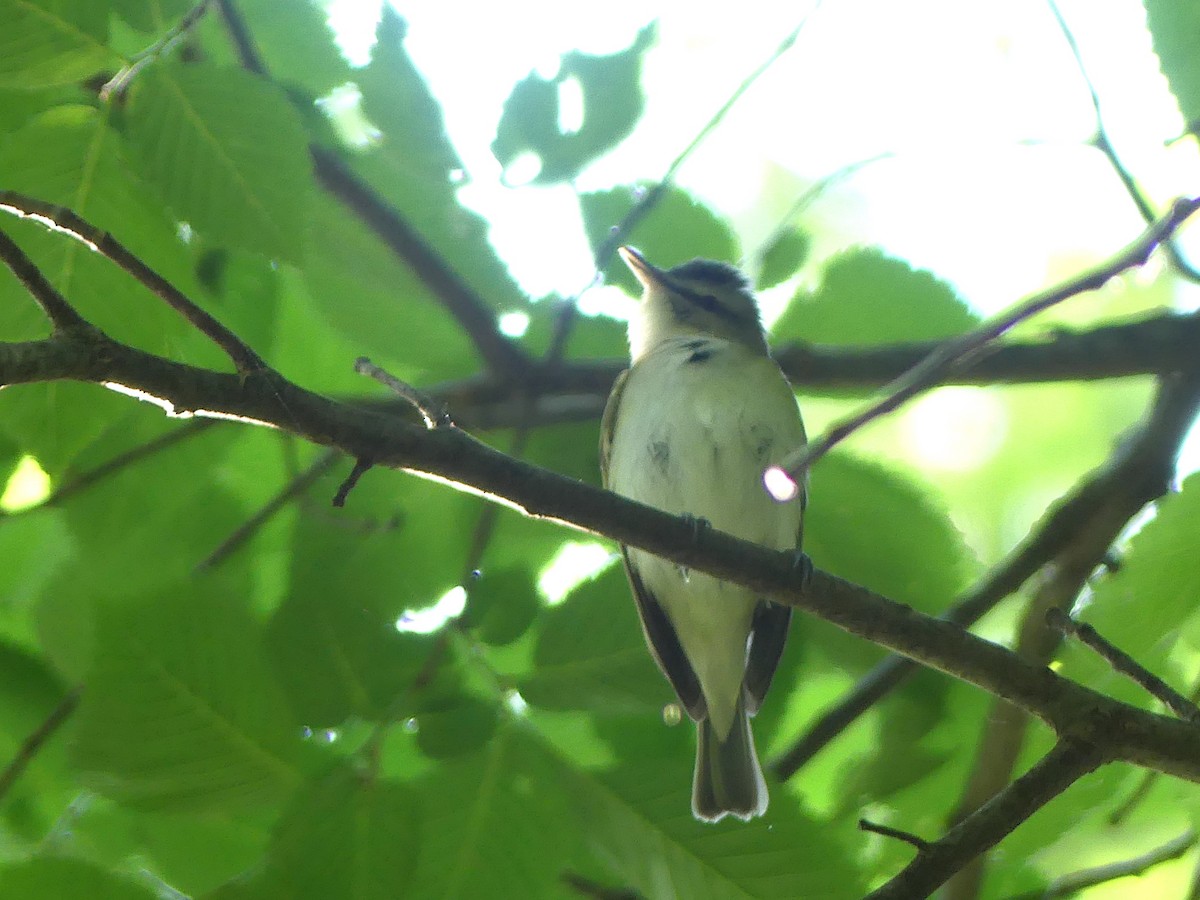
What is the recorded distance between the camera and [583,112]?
9.30 ft

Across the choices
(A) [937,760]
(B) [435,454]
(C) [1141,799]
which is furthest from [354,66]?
(C) [1141,799]

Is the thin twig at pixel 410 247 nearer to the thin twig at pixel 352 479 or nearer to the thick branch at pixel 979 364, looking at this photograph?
the thick branch at pixel 979 364

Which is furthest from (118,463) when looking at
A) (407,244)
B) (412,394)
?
(412,394)

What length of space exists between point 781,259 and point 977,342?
1.45m

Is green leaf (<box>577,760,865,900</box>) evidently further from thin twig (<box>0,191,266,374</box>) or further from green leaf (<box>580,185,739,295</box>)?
green leaf (<box>580,185,739,295</box>)

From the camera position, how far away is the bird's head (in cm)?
420

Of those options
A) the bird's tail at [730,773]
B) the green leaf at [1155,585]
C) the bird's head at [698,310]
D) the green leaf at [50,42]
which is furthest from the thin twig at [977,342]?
the bird's head at [698,310]

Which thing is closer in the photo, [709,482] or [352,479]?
[352,479]

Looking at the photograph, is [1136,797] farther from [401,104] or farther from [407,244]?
[401,104]

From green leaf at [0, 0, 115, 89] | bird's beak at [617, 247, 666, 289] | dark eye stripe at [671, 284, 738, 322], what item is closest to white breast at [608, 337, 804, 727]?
bird's beak at [617, 247, 666, 289]

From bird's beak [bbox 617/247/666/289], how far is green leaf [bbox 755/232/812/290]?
39 cm

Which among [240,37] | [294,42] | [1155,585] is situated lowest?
[1155,585]

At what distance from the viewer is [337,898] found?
1969 mm

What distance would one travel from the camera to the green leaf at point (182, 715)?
209 centimetres
